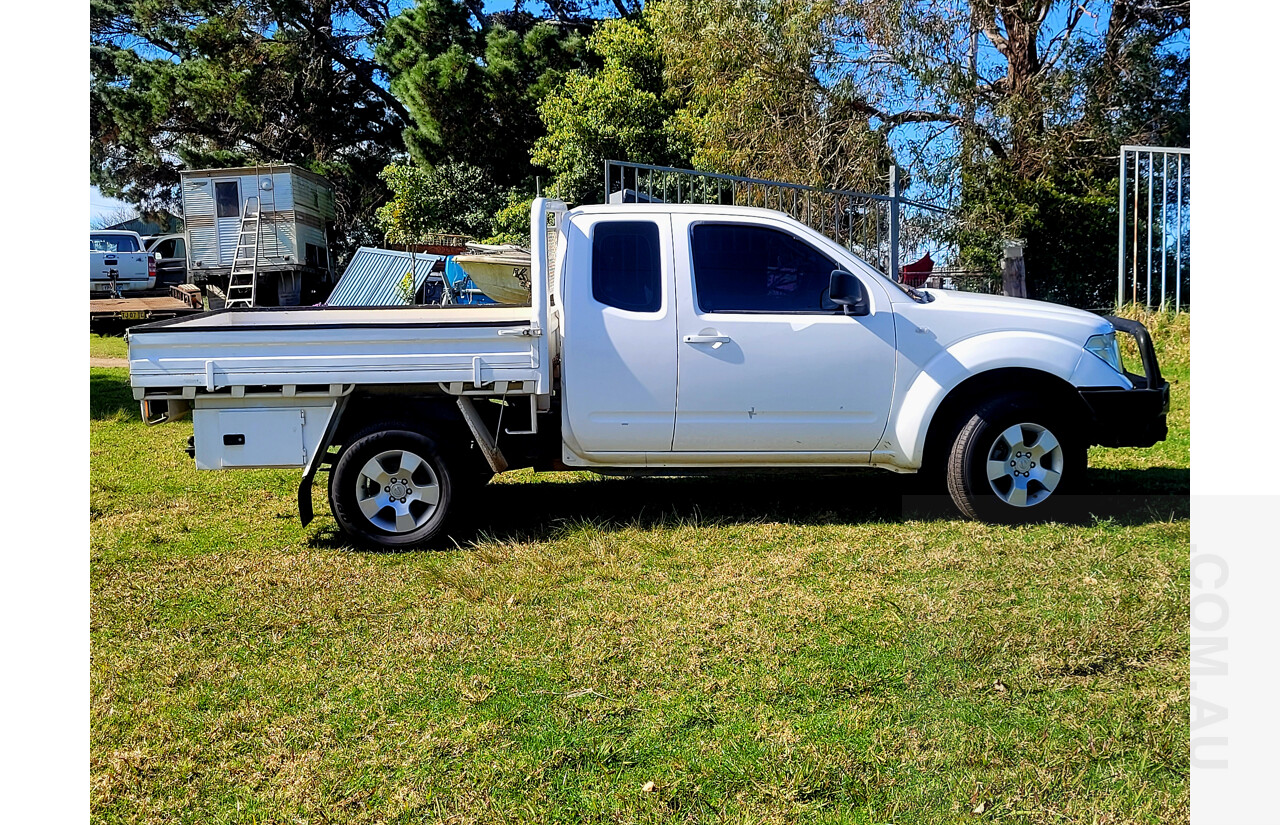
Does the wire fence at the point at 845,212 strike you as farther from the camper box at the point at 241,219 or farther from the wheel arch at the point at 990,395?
the camper box at the point at 241,219

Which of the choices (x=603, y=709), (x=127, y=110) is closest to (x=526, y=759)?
(x=603, y=709)

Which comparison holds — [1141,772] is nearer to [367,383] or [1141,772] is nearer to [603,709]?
[603,709]

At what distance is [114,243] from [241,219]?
3.32 meters

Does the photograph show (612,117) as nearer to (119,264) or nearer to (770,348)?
(119,264)

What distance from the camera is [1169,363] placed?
41.6ft

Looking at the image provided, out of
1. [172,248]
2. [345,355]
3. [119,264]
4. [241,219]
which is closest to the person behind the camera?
[345,355]

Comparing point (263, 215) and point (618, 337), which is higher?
point (263, 215)

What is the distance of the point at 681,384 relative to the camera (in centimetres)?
599

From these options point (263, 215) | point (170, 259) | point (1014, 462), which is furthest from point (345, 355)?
point (170, 259)

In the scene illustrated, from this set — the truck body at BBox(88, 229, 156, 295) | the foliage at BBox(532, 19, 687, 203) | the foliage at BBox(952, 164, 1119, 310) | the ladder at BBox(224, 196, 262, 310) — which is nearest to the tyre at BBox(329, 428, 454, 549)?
the foliage at BBox(952, 164, 1119, 310)

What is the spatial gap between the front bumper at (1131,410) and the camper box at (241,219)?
72.8 ft

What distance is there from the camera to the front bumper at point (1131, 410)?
20.0ft

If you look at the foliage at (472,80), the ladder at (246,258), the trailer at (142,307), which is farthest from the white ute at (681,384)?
the ladder at (246,258)

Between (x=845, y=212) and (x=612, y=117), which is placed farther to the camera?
(x=612, y=117)
